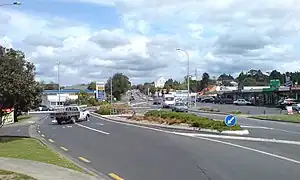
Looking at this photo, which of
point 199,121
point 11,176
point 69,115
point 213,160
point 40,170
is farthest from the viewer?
point 69,115

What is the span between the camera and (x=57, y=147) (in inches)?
771

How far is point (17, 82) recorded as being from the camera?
2214cm

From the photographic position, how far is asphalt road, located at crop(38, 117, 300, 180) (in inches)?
449

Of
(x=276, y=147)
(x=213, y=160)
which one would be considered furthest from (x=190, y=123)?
(x=213, y=160)

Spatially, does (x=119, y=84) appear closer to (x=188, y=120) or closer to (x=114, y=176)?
(x=188, y=120)

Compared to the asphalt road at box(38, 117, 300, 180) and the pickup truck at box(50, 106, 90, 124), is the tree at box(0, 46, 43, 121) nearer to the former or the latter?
the asphalt road at box(38, 117, 300, 180)

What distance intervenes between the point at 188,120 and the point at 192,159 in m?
14.8

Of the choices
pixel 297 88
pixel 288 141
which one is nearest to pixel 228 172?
pixel 288 141

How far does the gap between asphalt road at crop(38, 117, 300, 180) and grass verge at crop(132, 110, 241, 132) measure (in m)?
4.05

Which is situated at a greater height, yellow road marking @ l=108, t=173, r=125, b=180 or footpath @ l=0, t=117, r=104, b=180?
footpath @ l=0, t=117, r=104, b=180

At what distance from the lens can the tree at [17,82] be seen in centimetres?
2194

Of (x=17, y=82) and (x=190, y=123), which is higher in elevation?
(x=17, y=82)

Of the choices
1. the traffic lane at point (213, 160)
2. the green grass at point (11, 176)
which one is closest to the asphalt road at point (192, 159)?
the traffic lane at point (213, 160)

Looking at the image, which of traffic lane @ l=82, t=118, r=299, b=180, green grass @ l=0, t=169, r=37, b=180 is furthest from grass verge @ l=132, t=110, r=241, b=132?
green grass @ l=0, t=169, r=37, b=180
